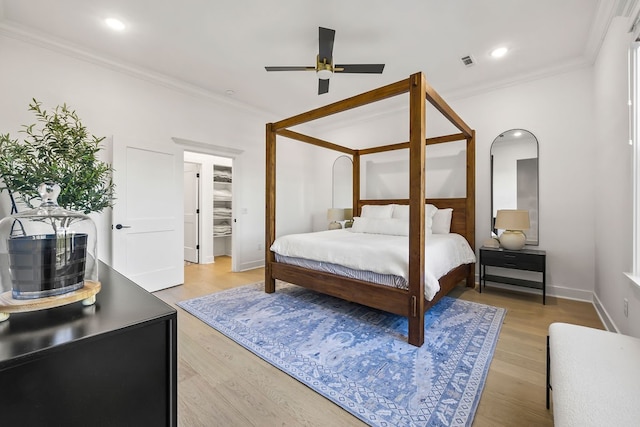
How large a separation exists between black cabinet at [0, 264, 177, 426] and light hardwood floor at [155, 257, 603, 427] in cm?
88

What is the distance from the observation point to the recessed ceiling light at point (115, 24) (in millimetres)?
2623

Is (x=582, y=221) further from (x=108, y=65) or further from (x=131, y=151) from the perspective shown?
(x=108, y=65)

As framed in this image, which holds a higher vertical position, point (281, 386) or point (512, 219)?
point (512, 219)

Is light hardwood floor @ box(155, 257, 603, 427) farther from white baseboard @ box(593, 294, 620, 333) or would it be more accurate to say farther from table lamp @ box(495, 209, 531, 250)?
table lamp @ box(495, 209, 531, 250)

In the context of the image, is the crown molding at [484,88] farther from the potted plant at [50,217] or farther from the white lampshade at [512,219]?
the potted plant at [50,217]

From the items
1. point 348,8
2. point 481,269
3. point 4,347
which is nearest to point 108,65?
point 348,8

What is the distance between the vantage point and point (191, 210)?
587cm

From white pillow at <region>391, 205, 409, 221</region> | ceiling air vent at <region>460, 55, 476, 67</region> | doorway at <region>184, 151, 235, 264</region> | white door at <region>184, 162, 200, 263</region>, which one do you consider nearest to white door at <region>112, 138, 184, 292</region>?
doorway at <region>184, 151, 235, 264</region>

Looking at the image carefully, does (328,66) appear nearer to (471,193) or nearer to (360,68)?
(360,68)

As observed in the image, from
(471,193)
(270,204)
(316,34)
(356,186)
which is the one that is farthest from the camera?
(356,186)

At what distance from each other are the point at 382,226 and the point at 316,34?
8.01 feet

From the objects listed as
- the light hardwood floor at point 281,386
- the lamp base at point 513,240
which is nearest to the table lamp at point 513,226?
the lamp base at point 513,240

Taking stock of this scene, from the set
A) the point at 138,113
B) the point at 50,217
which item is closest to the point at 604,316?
the point at 50,217

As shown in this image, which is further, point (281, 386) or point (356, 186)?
point (356, 186)
